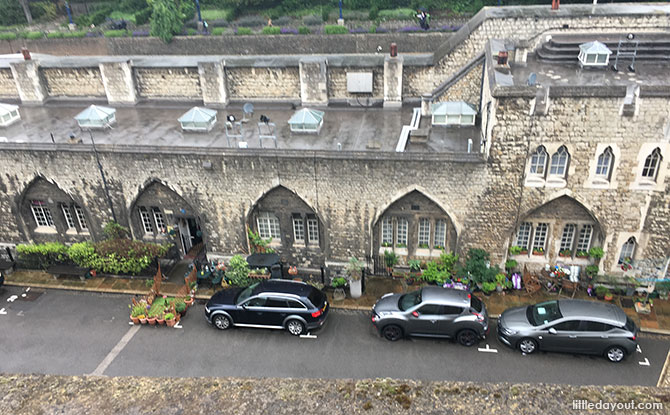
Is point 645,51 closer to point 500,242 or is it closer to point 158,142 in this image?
point 500,242

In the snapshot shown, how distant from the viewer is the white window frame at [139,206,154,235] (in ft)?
72.3

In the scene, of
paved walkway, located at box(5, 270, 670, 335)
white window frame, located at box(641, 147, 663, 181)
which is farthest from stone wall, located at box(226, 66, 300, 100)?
white window frame, located at box(641, 147, 663, 181)

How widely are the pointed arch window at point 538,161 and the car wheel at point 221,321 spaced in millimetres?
12621

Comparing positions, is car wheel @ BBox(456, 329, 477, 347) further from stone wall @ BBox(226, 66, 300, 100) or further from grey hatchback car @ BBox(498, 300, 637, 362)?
stone wall @ BBox(226, 66, 300, 100)

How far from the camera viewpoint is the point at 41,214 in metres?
23.0

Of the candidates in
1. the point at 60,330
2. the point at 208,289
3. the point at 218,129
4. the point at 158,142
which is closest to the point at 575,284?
the point at 208,289

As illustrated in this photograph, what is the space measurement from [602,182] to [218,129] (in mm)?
16064

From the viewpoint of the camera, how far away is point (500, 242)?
19812 millimetres

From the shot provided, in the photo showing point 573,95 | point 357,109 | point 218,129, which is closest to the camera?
point 573,95

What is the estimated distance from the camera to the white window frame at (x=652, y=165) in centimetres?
1717

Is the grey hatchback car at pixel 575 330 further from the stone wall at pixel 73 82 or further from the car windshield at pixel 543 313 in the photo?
the stone wall at pixel 73 82

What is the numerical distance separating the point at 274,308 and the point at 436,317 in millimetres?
5796

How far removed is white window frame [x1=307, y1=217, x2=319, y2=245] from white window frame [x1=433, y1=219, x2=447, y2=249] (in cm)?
494

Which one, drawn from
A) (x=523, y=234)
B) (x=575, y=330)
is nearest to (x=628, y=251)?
(x=523, y=234)
